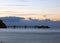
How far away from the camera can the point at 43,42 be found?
42.1 meters

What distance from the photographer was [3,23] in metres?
122

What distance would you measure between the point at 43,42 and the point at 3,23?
8158 centimetres

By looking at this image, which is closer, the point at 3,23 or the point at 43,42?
the point at 43,42
